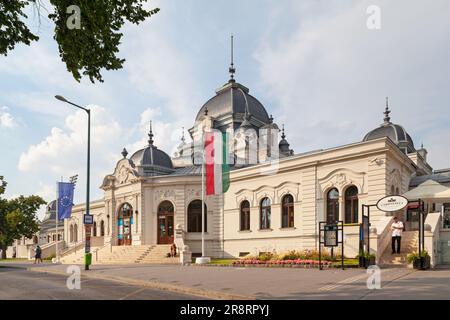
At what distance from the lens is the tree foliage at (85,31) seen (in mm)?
10797

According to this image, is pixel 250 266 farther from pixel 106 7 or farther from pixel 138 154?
pixel 138 154

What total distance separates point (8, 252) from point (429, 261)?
76818mm

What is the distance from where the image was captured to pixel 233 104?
47656 mm

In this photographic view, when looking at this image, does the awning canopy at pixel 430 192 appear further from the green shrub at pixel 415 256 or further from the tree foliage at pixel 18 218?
the tree foliage at pixel 18 218

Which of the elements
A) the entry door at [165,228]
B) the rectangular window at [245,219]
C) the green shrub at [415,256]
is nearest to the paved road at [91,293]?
the green shrub at [415,256]

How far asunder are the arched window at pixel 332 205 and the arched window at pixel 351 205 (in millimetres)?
702

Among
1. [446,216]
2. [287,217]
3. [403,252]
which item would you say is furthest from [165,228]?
[446,216]

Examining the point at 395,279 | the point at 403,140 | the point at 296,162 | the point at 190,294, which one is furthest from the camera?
the point at 403,140

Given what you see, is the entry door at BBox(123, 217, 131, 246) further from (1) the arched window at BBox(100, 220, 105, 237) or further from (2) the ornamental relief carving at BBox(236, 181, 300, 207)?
(2) the ornamental relief carving at BBox(236, 181, 300, 207)

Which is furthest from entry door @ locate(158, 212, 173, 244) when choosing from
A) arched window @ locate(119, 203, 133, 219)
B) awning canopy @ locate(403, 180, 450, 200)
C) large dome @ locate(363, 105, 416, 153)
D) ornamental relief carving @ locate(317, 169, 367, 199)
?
large dome @ locate(363, 105, 416, 153)

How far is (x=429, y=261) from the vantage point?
18.3 meters

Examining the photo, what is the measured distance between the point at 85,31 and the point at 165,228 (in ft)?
83.6

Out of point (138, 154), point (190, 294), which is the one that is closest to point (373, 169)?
point (190, 294)

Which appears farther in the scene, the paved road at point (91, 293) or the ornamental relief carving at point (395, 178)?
the ornamental relief carving at point (395, 178)
